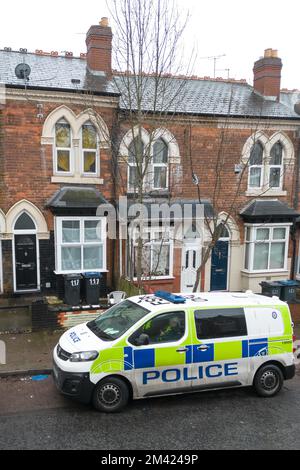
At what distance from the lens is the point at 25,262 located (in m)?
11.8

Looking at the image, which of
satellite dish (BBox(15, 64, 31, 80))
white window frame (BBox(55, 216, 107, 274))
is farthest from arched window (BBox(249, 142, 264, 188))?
satellite dish (BBox(15, 64, 31, 80))

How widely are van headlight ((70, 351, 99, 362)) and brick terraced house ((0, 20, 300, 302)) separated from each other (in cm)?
575

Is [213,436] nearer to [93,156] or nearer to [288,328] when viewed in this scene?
[288,328]

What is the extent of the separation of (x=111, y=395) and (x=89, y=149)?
792 cm

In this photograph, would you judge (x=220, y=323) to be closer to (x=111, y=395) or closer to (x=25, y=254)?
(x=111, y=395)

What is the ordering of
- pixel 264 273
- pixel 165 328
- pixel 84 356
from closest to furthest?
pixel 84 356, pixel 165 328, pixel 264 273

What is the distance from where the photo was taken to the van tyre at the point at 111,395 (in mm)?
5973

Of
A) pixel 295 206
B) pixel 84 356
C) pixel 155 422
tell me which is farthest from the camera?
pixel 295 206

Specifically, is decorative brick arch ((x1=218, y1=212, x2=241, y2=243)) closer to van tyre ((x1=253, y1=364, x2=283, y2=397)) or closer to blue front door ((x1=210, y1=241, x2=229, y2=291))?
blue front door ((x1=210, y1=241, x2=229, y2=291))

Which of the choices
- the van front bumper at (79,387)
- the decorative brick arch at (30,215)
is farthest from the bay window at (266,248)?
the van front bumper at (79,387)

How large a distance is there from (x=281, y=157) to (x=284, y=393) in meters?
9.24

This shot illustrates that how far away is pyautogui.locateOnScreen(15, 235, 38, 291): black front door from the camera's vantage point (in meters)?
11.8

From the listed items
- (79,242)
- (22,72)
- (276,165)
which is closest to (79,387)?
(79,242)

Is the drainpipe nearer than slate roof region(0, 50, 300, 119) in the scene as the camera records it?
No
